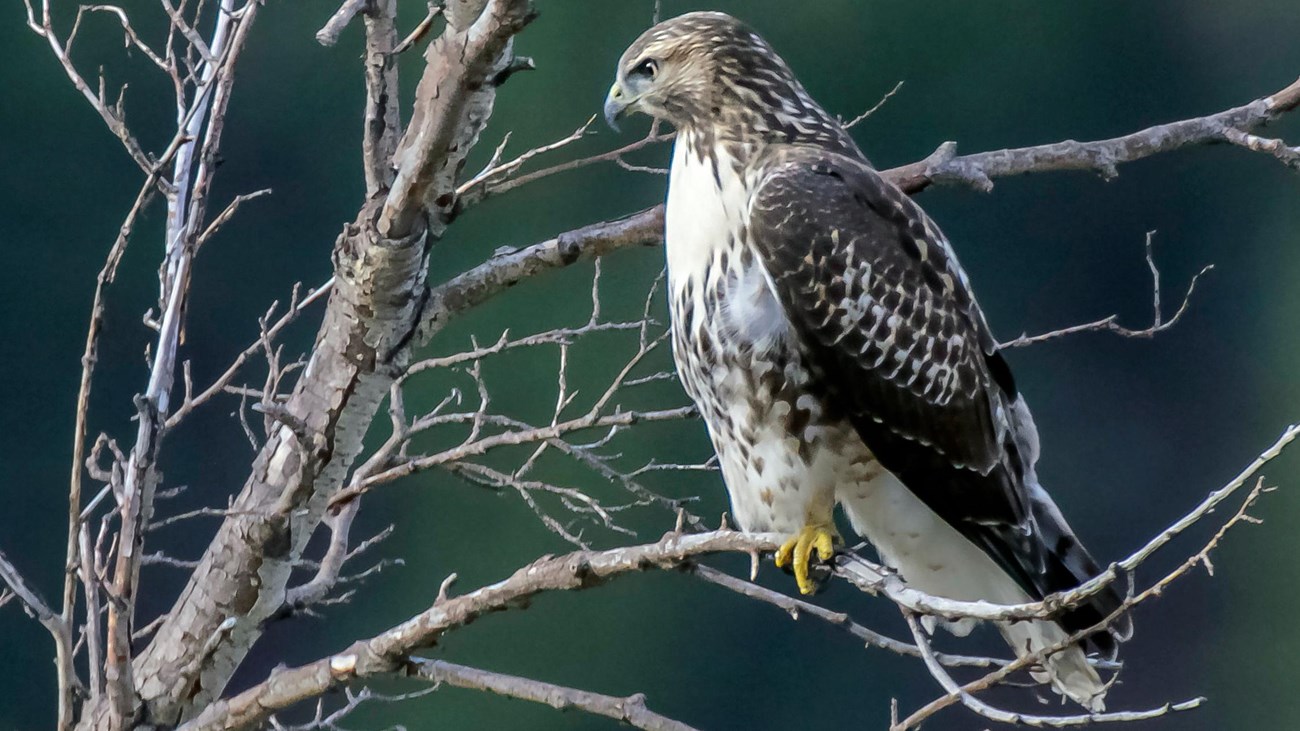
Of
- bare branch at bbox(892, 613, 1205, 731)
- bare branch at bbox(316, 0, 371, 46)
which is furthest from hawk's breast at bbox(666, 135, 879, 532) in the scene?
bare branch at bbox(316, 0, 371, 46)

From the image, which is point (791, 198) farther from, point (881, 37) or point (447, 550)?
point (881, 37)

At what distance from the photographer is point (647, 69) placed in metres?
3.12

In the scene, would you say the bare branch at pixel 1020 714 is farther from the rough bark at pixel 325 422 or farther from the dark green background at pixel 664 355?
the dark green background at pixel 664 355

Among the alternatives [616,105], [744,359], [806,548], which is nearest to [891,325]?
[744,359]

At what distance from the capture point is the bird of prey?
2840mm

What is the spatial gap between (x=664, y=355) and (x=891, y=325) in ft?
19.6

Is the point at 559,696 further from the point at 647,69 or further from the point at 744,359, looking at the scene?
the point at 647,69

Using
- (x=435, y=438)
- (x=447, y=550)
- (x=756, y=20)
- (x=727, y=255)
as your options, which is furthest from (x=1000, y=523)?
(x=756, y=20)

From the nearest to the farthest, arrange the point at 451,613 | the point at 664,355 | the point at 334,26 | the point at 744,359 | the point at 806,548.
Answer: the point at 334,26 → the point at 451,613 → the point at 744,359 → the point at 806,548 → the point at 664,355

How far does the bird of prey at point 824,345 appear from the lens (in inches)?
112

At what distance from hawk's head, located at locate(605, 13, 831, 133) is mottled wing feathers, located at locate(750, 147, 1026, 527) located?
13 centimetres

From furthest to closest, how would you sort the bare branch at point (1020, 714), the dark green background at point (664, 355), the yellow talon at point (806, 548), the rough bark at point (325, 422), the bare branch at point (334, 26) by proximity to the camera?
the dark green background at point (664, 355), the yellow talon at point (806, 548), the rough bark at point (325, 422), the bare branch at point (334, 26), the bare branch at point (1020, 714)

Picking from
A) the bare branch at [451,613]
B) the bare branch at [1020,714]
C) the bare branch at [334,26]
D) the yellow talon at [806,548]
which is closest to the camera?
the bare branch at [1020,714]

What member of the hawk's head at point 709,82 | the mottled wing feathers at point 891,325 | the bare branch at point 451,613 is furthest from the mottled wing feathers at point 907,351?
the bare branch at point 451,613
